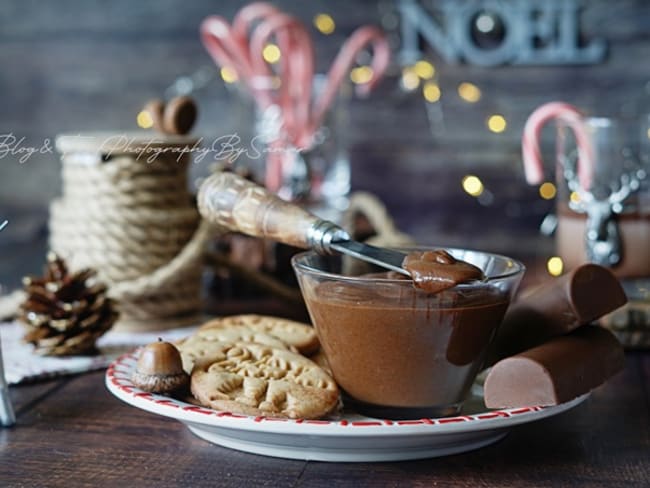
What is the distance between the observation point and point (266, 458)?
2.41ft

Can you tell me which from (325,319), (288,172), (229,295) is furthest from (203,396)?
(288,172)

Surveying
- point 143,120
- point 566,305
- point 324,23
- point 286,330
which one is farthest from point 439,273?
point 143,120

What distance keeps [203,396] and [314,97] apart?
1031mm

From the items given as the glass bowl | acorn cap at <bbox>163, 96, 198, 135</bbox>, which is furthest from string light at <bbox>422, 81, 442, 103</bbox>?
the glass bowl

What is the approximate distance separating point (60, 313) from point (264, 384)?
389 millimetres

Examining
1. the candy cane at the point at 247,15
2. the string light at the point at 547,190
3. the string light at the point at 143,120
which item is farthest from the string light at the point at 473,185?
the string light at the point at 143,120

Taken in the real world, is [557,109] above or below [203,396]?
above

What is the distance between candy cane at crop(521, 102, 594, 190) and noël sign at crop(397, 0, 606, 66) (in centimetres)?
59

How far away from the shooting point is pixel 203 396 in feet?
2.45

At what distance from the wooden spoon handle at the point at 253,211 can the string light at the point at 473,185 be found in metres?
1.10

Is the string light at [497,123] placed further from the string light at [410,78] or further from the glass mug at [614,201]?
the glass mug at [614,201]

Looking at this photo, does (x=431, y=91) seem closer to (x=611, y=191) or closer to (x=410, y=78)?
(x=410, y=78)

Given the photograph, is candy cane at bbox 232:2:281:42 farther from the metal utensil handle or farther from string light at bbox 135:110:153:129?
the metal utensil handle

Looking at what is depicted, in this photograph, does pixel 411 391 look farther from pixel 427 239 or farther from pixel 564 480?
pixel 427 239
